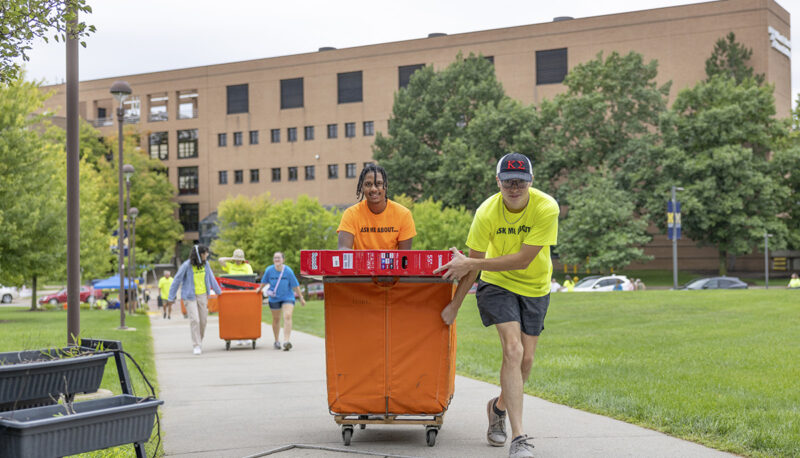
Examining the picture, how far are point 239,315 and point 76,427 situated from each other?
12.7 m

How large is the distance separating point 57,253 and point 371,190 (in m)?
26.1

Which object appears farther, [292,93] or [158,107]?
[158,107]

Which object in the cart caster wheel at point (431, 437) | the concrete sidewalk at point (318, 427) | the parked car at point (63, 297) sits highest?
the cart caster wheel at point (431, 437)

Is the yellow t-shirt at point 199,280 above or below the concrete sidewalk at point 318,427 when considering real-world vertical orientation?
above

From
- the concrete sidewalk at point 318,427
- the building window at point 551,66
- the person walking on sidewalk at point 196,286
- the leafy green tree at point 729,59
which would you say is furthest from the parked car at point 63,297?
the concrete sidewalk at point 318,427

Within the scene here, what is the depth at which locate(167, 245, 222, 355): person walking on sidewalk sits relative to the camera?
615 inches

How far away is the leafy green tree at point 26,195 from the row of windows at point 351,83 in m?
53.0

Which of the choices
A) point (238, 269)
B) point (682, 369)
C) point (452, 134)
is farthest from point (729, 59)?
point (682, 369)

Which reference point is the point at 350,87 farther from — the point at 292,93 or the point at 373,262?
the point at 373,262

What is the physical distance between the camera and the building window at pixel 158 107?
96.4m

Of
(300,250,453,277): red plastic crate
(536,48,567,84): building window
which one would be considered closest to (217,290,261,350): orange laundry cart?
(300,250,453,277): red plastic crate

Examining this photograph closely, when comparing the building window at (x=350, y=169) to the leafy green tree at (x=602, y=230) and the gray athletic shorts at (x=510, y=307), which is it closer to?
the leafy green tree at (x=602, y=230)

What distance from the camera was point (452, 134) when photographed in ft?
227

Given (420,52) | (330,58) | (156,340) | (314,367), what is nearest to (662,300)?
(156,340)
